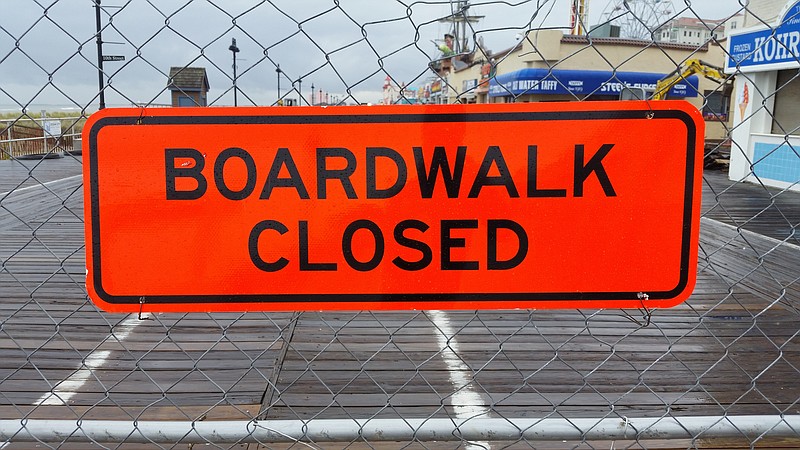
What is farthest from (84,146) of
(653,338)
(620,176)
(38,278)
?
(38,278)

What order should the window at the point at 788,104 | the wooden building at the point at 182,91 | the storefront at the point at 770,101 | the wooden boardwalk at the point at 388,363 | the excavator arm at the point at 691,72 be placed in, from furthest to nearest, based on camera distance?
the window at the point at 788,104 < the storefront at the point at 770,101 < the excavator arm at the point at 691,72 < the wooden boardwalk at the point at 388,363 < the wooden building at the point at 182,91

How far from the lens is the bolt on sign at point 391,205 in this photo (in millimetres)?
1862

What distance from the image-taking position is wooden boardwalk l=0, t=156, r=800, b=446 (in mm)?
3383

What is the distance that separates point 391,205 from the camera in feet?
6.19

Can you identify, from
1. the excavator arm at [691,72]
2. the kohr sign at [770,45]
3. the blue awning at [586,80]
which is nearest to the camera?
the excavator arm at [691,72]

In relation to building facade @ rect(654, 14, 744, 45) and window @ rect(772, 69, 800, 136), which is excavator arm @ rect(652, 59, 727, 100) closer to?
building facade @ rect(654, 14, 744, 45)

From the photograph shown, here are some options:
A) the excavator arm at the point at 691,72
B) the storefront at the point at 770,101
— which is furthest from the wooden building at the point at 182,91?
the storefront at the point at 770,101

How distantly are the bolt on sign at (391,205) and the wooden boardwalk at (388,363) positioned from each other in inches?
29.3

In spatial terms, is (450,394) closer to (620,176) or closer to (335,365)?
(335,365)

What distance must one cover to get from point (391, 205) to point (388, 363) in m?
2.40

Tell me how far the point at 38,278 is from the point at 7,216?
4453 mm

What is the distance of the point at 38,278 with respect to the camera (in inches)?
235

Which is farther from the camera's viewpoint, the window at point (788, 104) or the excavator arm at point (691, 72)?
the window at point (788, 104)

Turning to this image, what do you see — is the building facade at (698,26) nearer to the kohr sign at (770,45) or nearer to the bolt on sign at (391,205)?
the bolt on sign at (391,205)
